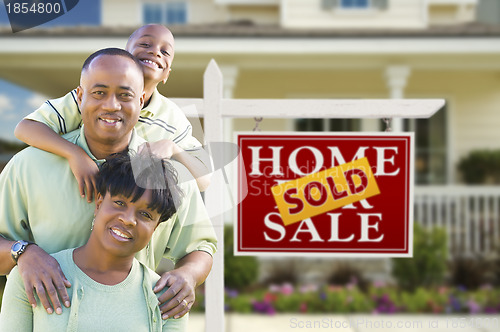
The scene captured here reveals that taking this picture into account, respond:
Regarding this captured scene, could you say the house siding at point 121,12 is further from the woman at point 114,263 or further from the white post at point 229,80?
the woman at point 114,263

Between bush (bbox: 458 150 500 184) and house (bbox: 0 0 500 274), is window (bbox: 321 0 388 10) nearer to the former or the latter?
house (bbox: 0 0 500 274)

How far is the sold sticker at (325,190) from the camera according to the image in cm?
221

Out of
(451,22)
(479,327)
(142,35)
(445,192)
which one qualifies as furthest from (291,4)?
(142,35)

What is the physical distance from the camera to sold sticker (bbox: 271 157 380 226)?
2215mm

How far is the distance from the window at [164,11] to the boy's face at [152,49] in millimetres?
8168

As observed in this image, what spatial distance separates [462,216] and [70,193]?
6395 millimetres

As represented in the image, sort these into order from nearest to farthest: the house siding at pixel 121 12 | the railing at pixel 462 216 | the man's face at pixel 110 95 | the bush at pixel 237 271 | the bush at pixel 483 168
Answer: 1. the man's face at pixel 110 95
2. the bush at pixel 237 271
3. the railing at pixel 462 216
4. the bush at pixel 483 168
5. the house siding at pixel 121 12

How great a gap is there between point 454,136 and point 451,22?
85.3 inches

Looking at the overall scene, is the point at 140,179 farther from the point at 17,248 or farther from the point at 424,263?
the point at 424,263

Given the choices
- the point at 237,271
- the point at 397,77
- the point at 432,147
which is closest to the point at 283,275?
the point at 237,271

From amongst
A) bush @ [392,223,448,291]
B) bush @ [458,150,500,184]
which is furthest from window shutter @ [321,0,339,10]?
bush @ [392,223,448,291]

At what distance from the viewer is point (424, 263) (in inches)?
217

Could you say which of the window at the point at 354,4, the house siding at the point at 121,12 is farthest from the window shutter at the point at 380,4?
the house siding at the point at 121,12

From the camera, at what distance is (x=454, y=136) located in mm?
8305
